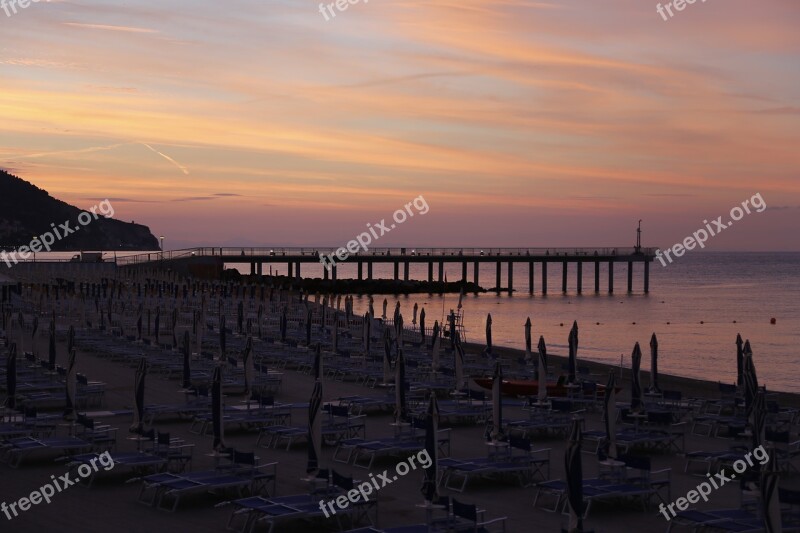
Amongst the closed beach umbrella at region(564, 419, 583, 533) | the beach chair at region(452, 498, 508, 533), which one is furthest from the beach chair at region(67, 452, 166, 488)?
the closed beach umbrella at region(564, 419, 583, 533)

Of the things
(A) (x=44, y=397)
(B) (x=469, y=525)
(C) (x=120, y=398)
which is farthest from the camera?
(C) (x=120, y=398)

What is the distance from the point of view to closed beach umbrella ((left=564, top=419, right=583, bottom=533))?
8883mm

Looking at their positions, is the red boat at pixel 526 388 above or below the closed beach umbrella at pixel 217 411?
below

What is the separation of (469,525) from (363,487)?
2129 mm

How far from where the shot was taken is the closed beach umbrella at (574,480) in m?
8.88

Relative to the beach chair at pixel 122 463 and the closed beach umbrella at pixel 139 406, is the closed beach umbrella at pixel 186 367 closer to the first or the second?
the closed beach umbrella at pixel 139 406

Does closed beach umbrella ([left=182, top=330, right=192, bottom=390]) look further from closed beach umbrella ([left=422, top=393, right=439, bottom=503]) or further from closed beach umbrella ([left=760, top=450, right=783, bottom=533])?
closed beach umbrella ([left=760, top=450, right=783, bottom=533])

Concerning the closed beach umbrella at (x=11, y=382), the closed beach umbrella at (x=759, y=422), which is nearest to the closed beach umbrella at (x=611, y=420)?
the closed beach umbrella at (x=759, y=422)

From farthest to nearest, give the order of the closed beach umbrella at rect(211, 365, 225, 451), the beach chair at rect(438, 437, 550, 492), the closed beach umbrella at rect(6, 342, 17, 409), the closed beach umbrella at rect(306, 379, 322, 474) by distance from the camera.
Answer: the closed beach umbrella at rect(6, 342, 17, 409) < the beach chair at rect(438, 437, 550, 492) < the closed beach umbrella at rect(211, 365, 225, 451) < the closed beach umbrella at rect(306, 379, 322, 474)

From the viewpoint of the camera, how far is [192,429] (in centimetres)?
1585

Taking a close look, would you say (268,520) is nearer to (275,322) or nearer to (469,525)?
(469,525)

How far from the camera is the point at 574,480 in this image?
9.05 m

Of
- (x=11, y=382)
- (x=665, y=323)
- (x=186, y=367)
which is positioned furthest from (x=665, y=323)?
→ (x=11, y=382)

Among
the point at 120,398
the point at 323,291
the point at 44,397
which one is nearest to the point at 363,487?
the point at 44,397
